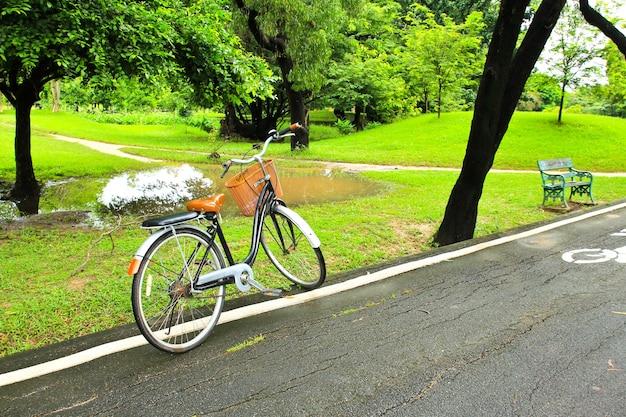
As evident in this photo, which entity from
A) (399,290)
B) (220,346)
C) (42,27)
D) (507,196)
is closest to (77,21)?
(42,27)

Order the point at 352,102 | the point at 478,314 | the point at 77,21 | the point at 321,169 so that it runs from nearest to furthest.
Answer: the point at 478,314, the point at 77,21, the point at 321,169, the point at 352,102

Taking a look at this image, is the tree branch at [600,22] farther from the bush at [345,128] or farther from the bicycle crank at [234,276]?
the bush at [345,128]

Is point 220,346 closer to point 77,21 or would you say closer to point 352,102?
point 77,21

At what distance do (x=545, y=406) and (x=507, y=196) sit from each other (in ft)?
26.3

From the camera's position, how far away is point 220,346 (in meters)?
2.95

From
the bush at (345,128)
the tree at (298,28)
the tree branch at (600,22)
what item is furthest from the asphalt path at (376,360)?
the bush at (345,128)

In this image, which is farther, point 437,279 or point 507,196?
point 507,196

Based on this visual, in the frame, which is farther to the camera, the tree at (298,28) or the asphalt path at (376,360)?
the tree at (298,28)

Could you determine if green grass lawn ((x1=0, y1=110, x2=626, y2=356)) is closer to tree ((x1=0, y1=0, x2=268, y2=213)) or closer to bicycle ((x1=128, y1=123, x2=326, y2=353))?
bicycle ((x1=128, y1=123, x2=326, y2=353))

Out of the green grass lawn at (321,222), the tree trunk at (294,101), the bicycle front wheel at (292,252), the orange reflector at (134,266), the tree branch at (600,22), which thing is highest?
the tree branch at (600,22)

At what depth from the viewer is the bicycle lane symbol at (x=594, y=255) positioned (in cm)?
478

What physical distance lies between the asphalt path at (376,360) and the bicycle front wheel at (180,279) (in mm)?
112

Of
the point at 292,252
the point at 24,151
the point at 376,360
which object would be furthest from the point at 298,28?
the point at 376,360

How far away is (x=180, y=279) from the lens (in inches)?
118
